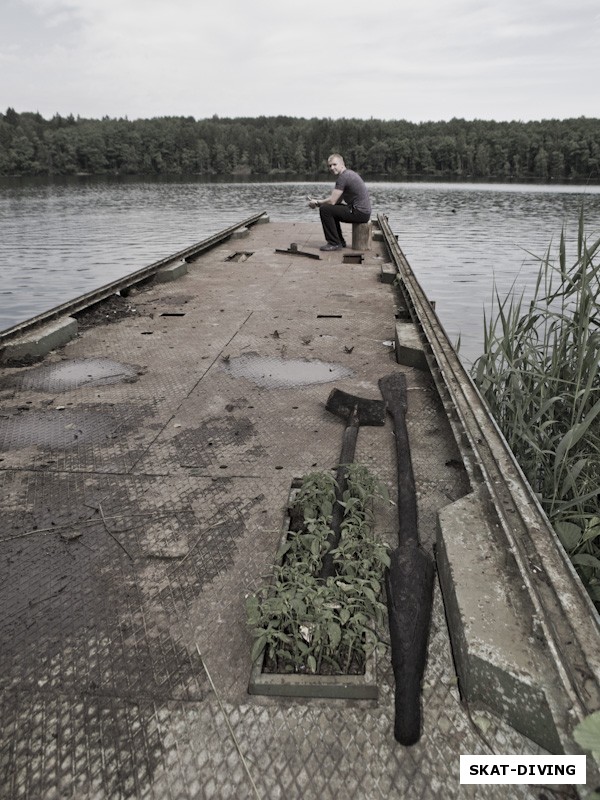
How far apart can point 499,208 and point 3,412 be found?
3858 centimetres

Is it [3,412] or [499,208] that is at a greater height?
[499,208]

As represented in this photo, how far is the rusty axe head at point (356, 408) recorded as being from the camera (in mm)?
3539

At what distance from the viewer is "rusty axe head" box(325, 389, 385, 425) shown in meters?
3.54

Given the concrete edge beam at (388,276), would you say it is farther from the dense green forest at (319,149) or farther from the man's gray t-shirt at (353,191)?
the dense green forest at (319,149)

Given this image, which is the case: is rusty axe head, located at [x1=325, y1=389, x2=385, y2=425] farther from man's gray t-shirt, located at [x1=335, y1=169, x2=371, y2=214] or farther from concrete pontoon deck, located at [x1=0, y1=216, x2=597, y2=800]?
man's gray t-shirt, located at [x1=335, y1=169, x2=371, y2=214]

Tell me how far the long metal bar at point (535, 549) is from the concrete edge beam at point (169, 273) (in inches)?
216

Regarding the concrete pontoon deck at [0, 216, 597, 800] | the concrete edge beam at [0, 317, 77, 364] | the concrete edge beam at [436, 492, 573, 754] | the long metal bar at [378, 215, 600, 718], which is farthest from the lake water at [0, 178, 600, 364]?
the concrete edge beam at [0, 317, 77, 364]

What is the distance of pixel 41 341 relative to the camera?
4.87 metres

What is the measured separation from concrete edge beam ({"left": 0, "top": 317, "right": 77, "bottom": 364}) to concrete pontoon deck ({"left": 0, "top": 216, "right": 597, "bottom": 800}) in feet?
0.61

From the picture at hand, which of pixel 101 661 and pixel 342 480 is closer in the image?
pixel 101 661

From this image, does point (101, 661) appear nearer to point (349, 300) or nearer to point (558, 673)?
point (558, 673)

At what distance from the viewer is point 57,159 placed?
90438mm

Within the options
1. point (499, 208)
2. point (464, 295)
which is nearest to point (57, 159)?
point (499, 208)

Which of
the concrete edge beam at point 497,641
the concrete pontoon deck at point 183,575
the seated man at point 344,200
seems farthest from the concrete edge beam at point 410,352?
the seated man at point 344,200
